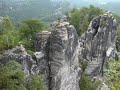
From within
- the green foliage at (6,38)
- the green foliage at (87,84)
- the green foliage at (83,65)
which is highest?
the green foliage at (6,38)

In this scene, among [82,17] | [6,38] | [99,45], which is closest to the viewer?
[6,38]

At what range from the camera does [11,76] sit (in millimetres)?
31859

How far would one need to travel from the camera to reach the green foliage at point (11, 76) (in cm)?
3120

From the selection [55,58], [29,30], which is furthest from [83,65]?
[55,58]

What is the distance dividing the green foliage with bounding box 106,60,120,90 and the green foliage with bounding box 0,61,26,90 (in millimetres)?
22432

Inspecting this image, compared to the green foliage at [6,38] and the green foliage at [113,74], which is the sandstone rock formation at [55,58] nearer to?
the green foliage at [6,38]

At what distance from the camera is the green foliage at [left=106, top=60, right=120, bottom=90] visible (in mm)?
51456

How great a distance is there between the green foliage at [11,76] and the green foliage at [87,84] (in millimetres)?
16712

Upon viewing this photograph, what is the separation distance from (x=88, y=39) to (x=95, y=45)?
1834 mm

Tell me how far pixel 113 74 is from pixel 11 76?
86.3 feet

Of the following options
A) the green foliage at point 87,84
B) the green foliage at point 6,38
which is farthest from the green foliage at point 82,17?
the green foliage at point 6,38

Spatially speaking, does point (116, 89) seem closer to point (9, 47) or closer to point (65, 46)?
point (65, 46)

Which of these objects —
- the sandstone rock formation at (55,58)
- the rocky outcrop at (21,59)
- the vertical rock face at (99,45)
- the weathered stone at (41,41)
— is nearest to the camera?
the rocky outcrop at (21,59)

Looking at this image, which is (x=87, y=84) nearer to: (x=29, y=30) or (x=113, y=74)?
(x=113, y=74)
